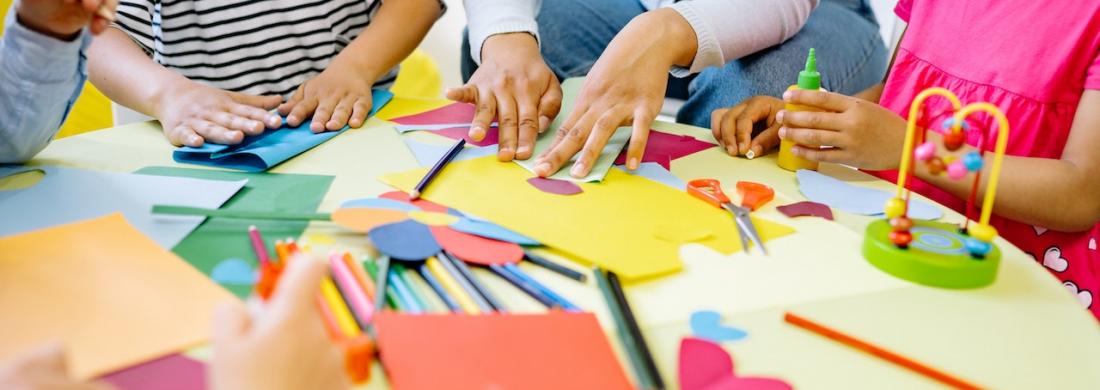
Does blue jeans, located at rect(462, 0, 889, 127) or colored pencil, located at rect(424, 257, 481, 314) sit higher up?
colored pencil, located at rect(424, 257, 481, 314)

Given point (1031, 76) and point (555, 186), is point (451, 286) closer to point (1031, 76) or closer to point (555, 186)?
point (555, 186)

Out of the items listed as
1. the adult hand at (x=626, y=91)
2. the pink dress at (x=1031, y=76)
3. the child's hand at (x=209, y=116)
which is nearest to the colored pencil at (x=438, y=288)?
the adult hand at (x=626, y=91)

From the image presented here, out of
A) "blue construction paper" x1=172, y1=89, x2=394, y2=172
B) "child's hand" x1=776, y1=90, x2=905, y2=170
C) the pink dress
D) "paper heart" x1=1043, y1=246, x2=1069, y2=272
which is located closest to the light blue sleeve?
"blue construction paper" x1=172, y1=89, x2=394, y2=172

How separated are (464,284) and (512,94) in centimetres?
41

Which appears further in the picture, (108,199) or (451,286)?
(108,199)

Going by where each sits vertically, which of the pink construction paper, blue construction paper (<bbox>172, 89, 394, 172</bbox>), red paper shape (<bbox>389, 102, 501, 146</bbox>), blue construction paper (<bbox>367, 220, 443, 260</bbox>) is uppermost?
the pink construction paper

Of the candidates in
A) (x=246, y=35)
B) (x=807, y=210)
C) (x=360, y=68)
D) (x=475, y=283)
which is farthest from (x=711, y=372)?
(x=246, y=35)

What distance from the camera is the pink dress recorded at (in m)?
0.78

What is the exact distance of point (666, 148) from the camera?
2.68ft

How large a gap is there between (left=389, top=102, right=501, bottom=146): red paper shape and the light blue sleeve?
31 centimetres

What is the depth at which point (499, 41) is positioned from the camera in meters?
0.99

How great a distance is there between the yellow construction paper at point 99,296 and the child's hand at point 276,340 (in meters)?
0.15

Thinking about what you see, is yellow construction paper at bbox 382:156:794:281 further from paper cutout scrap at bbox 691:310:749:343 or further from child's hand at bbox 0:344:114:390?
child's hand at bbox 0:344:114:390

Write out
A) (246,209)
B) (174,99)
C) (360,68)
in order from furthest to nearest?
(360,68), (174,99), (246,209)
